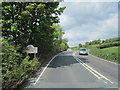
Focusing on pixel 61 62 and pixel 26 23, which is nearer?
pixel 26 23

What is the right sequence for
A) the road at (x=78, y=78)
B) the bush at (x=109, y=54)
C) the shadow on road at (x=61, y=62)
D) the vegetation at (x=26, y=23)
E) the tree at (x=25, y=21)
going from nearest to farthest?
1. the road at (x=78, y=78)
2. the vegetation at (x=26, y=23)
3. the tree at (x=25, y=21)
4. the shadow on road at (x=61, y=62)
5. the bush at (x=109, y=54)

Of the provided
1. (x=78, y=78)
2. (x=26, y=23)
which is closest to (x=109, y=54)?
(x=78, y=78)

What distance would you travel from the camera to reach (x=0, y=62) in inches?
248

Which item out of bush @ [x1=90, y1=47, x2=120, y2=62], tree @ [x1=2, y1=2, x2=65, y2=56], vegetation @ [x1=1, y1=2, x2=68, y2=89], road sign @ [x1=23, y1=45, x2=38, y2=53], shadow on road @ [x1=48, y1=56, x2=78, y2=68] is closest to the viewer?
vegetation @ [x1=1, y1=2, x2=68, y2=89]

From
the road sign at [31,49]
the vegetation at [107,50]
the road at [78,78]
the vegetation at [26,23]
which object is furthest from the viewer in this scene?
the vegetation at [107,50]

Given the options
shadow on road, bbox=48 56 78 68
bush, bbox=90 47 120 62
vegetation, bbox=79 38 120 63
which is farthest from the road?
vegetation, bbox=79 38 120 63

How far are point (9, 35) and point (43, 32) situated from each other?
3823 mm

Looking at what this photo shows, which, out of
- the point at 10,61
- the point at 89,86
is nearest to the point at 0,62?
the point at 10,61

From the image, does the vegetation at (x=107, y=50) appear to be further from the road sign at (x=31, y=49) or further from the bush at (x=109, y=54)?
the road sign at (x=31, y=49)

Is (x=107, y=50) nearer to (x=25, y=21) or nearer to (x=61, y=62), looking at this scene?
(x=61, y=62)

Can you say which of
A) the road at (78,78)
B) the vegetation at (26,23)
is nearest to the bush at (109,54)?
the road at (78,78)

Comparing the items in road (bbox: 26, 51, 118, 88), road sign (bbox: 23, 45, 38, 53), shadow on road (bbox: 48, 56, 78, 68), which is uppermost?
road sign (bbox: 23, 45, 38, 53)

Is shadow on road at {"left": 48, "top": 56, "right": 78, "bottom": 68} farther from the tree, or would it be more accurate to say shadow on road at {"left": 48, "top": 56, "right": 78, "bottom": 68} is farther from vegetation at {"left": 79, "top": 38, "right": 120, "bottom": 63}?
vegetation at {"left": 79, "top": 38, "right": 120, "bottom": 63}

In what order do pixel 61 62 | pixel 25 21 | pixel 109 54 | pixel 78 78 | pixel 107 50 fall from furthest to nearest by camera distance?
pixel 107 50 → pixel 109 54 → pixel 61 62 → pixel 25 21 → pixel 78 78
